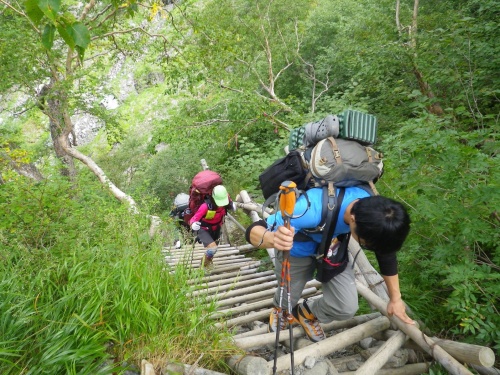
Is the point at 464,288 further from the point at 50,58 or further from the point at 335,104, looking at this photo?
the point at 50,58

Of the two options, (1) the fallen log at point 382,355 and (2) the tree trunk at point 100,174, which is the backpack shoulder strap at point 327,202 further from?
(2) the tree trunk at point 100,174

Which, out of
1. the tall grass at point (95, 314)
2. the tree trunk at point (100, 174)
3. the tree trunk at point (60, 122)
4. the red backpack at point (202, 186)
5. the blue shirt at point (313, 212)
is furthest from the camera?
the tree trunk at point (60, 122)

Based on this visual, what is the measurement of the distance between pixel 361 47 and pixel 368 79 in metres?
0.79

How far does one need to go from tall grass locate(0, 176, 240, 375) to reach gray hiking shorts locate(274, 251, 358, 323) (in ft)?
2.30

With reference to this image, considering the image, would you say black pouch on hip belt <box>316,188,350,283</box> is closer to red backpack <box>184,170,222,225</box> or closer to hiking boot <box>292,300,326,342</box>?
hiking boot <box>292,300,326,342</box>

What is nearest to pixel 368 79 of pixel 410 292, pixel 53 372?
pixel 410 292

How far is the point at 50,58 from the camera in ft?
27.6

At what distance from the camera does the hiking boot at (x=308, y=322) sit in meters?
2.68

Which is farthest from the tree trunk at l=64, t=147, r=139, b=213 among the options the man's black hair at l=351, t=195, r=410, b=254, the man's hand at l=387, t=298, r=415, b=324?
the man's black hair at l=351, t=195, r=410, b=254

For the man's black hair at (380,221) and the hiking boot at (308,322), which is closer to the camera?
the man's black hair at (380,221)

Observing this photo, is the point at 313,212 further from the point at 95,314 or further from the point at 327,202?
the point at 95,314

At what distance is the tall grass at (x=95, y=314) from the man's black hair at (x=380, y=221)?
123cm

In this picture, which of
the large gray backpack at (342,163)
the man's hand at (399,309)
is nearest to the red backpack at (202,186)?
the large gray backpack at (342,163)

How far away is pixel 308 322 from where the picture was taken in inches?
108
